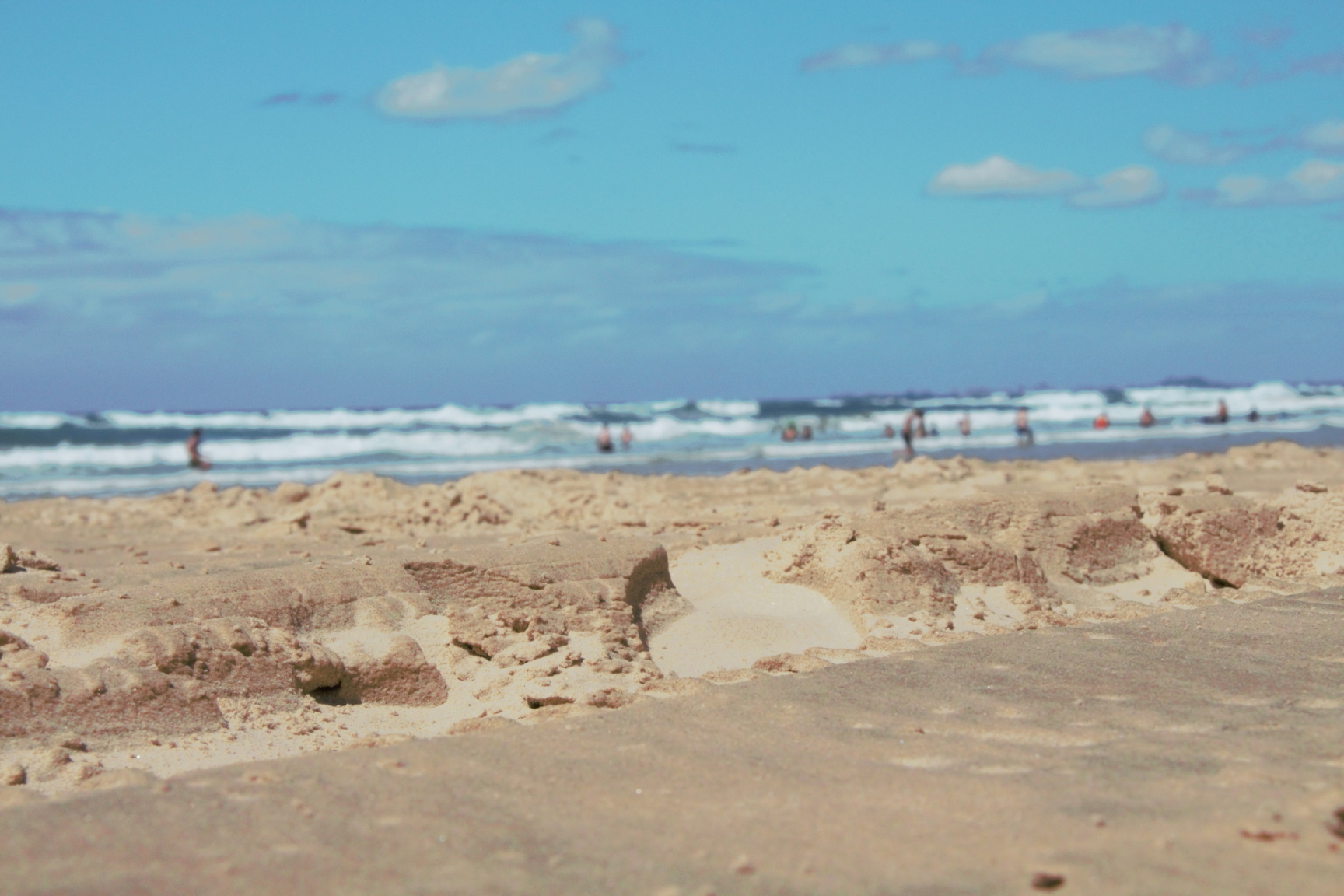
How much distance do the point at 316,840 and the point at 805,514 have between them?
5.05m

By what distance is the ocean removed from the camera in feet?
69.8

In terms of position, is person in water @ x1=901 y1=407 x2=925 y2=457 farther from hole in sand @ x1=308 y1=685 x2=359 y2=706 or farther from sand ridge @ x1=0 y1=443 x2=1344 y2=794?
hole in sand @ x1=308 y1=685 x2=359 y2=706

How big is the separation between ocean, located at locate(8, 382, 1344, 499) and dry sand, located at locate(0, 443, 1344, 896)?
42.4 feet

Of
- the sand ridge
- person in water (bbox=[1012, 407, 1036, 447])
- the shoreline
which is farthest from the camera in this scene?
person in water (bbox=[1012, 407, 1036, 447])

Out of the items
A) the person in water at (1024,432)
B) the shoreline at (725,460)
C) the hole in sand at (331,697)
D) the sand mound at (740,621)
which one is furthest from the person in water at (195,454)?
the hole in sand at (331,697)

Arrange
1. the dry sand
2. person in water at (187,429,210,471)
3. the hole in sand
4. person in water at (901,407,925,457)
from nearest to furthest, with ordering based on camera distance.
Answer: the dry sand, the hole in sand, person in water at (187,429,210,471), person in water at (901,407,925,457)

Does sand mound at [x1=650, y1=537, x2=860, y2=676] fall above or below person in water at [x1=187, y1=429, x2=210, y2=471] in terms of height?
below

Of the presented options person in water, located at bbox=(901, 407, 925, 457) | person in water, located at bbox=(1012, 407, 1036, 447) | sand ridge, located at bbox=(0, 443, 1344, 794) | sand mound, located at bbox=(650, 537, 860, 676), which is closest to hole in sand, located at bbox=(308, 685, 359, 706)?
sand ridge, located at bbox=(0, 443, 1344, 794)

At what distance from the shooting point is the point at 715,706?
3.43 meters

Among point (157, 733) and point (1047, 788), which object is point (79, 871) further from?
point (1047, 788)

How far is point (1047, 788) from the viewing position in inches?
103

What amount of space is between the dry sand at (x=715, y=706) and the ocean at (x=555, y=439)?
12.9 m

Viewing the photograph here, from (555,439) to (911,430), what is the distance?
40.1 ft

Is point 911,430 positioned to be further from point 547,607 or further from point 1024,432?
point 547,607
